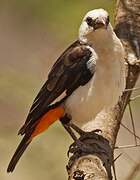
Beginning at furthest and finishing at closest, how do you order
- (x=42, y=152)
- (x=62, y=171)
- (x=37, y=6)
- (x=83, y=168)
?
(x=37, y=6) → (x=62, y=171) → (x=42, y=152) → (x=83, y=168)

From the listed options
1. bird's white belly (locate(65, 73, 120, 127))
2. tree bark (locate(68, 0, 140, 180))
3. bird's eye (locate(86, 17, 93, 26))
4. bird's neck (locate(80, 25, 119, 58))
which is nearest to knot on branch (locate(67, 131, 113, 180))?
tree bark (locate(68, 0, 140, 180))

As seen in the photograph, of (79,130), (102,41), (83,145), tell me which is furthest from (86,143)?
(102,41)

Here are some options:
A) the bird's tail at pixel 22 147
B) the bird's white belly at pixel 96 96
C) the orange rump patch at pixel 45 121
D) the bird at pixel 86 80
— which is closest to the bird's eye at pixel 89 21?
the bird at pixel 86 80

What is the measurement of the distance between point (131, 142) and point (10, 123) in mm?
1025

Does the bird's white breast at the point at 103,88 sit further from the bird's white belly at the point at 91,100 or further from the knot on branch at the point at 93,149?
the knot on branch at the point at 93,149

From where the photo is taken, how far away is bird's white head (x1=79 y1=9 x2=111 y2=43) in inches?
144

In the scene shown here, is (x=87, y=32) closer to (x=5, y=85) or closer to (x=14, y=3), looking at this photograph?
(x=5, y=85)

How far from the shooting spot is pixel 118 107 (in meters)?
3.78

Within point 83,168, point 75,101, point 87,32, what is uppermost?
point 87,32

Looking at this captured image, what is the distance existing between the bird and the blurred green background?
35 centimetres

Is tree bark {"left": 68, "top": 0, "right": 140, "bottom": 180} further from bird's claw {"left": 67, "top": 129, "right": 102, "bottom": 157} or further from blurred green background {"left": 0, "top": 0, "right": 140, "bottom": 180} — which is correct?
blurred green background {"left": 0, "top": 0, "right": 140, "bottom": 180}

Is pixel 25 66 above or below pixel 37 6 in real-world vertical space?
below

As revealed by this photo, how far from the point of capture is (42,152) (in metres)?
5.05

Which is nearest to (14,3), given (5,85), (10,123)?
(10,123)
